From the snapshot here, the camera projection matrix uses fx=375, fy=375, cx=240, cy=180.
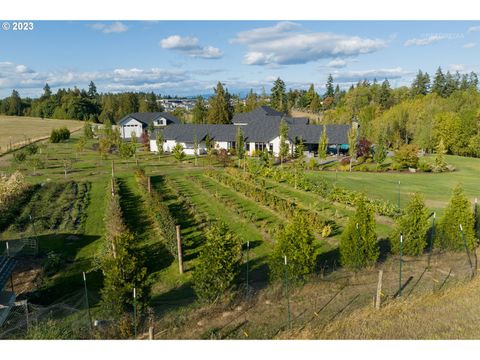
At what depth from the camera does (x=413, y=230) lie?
14891 millimetres

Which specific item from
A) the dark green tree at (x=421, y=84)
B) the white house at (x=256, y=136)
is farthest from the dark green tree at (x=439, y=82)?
the white house at (x=256, y=136)

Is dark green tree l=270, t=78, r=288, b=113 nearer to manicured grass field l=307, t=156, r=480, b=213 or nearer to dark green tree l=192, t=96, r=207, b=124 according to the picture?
dark green tree l=192, t=96, r=207, b=124

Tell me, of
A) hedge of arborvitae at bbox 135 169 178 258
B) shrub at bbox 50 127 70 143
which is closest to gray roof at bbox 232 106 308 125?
shrub at bbox 50 127 70 143

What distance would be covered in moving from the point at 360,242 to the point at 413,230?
2.80m

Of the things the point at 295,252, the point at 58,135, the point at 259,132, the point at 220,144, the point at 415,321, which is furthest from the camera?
the point at 58,135

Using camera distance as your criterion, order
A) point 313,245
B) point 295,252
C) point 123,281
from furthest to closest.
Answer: point 313,245 → point 295,252 → point 123,281

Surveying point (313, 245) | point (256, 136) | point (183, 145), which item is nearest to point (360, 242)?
point (313, 245)

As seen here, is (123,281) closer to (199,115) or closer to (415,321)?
(415,321)

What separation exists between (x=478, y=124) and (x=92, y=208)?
5230 centimetres

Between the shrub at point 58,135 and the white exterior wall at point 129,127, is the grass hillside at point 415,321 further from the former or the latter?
the white exterior wall at point 129,127

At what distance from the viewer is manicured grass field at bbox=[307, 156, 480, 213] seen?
27.1 metres

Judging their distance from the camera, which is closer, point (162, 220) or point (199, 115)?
point (162, 220)

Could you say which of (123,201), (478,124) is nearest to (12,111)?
(123,201)

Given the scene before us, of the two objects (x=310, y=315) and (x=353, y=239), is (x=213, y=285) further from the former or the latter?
(x=353, y=239)
